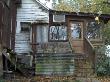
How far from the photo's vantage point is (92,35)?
2712cm

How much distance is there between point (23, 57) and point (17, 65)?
2.60 meters

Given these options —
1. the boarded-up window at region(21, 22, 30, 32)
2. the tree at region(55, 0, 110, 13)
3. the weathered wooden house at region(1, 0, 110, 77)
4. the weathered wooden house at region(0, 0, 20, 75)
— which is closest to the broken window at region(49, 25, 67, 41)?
the weathered wooden house at region(1, 0, 110, 77)

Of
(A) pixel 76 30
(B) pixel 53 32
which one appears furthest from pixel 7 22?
(A) pixel 76 30

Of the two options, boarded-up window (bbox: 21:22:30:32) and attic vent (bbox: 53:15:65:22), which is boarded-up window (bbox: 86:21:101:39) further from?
boarded-up window (bbox: 21:22:30:32)

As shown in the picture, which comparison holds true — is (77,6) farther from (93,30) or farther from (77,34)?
(77,34)

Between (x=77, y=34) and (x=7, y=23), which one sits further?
(x=77, y=34)

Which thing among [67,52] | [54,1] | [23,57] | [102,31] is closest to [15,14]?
[23,57]

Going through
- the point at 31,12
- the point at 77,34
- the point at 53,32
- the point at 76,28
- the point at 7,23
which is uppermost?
the point at 31,12

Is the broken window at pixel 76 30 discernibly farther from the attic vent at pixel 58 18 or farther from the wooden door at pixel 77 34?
the attic vent at pixel 58 18

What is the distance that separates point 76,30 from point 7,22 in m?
5.67

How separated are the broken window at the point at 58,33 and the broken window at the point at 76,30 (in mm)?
608

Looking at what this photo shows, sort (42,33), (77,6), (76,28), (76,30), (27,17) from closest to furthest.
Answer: (42,33)
(27,17)
(76,30)
(76,28)
(77,6)

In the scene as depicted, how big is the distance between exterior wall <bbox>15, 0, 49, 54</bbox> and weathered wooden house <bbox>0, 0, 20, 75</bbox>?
507mm

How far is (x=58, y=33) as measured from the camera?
85.1 ft
